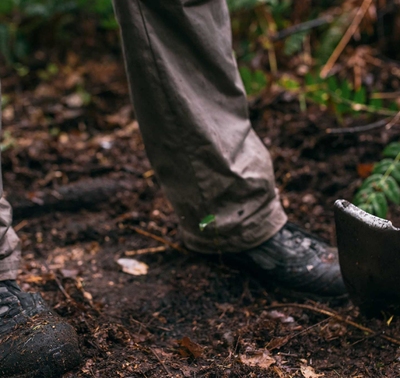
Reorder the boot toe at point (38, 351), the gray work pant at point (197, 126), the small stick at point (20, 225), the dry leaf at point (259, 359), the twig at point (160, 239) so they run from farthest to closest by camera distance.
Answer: the small stick at point (20, 225), the twig at point (160, 239), the gray work pant at point (197, 126), the dry leaf at point (259, 359), the boot toe at point (38, 351)

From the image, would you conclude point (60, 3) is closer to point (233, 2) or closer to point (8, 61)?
point (8, 61)

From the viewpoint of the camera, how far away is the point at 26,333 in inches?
56.9

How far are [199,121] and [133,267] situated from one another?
719 millimetres

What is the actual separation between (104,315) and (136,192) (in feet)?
3.21

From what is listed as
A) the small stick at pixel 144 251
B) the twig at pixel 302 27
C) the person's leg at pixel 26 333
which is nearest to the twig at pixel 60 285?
the person's leg at pixel 26 333

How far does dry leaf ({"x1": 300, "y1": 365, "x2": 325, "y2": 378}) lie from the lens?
1481mm

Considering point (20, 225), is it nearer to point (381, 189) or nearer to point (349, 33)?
point (381, 189)

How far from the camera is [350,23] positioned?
3221 mm

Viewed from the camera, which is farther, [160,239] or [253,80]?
[253,80]

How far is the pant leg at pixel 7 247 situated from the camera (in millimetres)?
1541

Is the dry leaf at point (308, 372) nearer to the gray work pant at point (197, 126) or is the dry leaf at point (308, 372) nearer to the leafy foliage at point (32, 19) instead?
the gray work pant at point (197, 126)

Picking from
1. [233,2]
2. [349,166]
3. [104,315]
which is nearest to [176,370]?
[104,315]

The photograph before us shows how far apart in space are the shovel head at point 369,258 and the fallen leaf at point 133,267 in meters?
0.82

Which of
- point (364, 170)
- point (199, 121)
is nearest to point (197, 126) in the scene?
point (199, 121)
